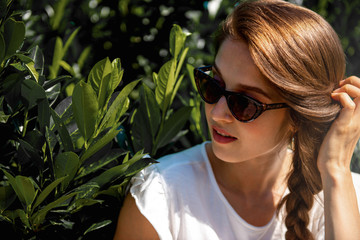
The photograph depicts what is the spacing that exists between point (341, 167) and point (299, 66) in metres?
0.56

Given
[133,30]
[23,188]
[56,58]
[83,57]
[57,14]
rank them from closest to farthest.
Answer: [23,188], [56,58], [57,14], [83,57], [133,30]

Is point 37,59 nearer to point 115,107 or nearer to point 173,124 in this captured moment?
point 115,107

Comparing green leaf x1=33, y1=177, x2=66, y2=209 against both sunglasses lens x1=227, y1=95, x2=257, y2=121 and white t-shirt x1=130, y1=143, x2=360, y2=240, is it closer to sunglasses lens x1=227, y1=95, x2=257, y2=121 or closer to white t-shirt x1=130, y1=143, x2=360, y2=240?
white t-shirt x1=130, y1=143, x2=360, y2=240

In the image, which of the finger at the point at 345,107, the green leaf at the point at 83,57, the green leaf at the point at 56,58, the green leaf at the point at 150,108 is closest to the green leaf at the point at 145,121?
the green leaf at the point at 150,108

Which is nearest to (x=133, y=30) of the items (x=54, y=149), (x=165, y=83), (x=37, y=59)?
(x=165, y=83)

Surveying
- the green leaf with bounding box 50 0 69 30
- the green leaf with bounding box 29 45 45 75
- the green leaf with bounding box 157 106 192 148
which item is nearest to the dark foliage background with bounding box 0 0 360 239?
the green leaf with bounding box 50 0 69 30

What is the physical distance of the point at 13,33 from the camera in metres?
1.47

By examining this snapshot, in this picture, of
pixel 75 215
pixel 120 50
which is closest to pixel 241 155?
pixel 75 215

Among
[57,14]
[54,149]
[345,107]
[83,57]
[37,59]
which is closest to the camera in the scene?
[54,149]

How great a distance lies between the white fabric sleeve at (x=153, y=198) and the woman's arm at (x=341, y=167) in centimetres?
73

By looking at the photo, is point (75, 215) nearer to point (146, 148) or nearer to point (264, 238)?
point (146, 148)

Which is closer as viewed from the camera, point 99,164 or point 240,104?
point 99,164

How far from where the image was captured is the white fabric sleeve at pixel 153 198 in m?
1.84

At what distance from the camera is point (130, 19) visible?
8.74ft
